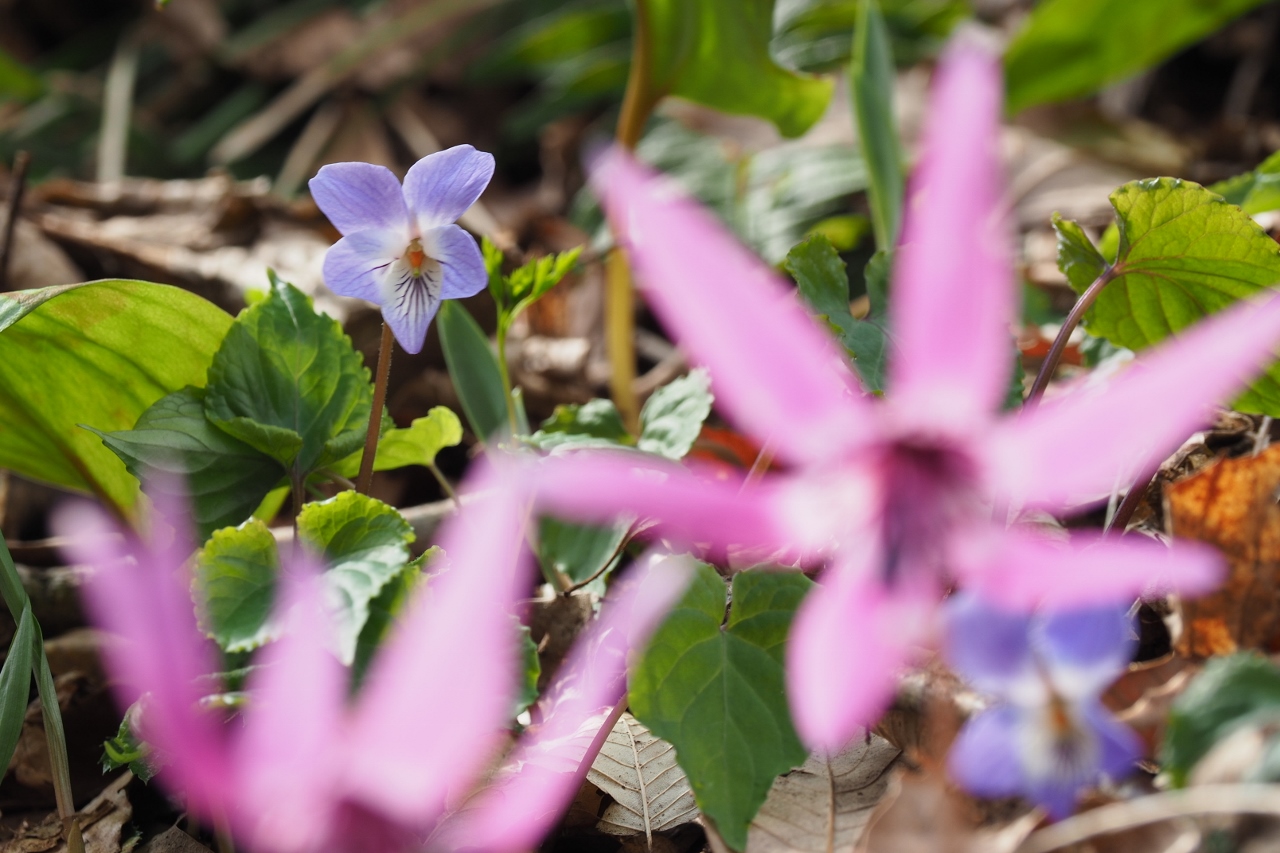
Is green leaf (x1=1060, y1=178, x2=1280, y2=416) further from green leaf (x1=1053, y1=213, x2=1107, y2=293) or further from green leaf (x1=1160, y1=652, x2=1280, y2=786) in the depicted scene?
green leaf (x1=1160, y1=652, x2=1280, y2=786)

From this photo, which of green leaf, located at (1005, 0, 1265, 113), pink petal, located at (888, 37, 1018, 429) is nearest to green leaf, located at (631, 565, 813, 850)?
pink petal, located at (888, 37, 1018, 429)

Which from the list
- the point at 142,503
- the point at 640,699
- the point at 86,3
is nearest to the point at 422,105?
the point at 86,3

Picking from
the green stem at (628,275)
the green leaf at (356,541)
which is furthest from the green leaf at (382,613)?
the green stem at (628,275)

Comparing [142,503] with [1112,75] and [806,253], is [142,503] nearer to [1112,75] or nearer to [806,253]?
[806,253]

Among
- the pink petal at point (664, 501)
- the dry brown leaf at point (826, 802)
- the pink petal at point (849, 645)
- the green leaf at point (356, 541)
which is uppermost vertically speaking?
the pink petal at point (664, 501)

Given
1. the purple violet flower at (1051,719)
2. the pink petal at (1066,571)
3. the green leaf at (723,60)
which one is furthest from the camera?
the green leaf at (723,60)

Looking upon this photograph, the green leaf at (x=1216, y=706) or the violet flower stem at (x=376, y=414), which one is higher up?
the violet flower stem at (x=376, y=414)

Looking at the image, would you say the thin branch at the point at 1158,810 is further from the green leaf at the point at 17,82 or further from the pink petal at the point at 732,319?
the green leaf at the point at 17,82

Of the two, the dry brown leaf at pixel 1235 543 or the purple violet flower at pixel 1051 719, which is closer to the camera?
the purple violet flower at pixel 1051 719

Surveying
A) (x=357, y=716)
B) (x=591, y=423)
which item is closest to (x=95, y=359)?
(x=591, y=423)
